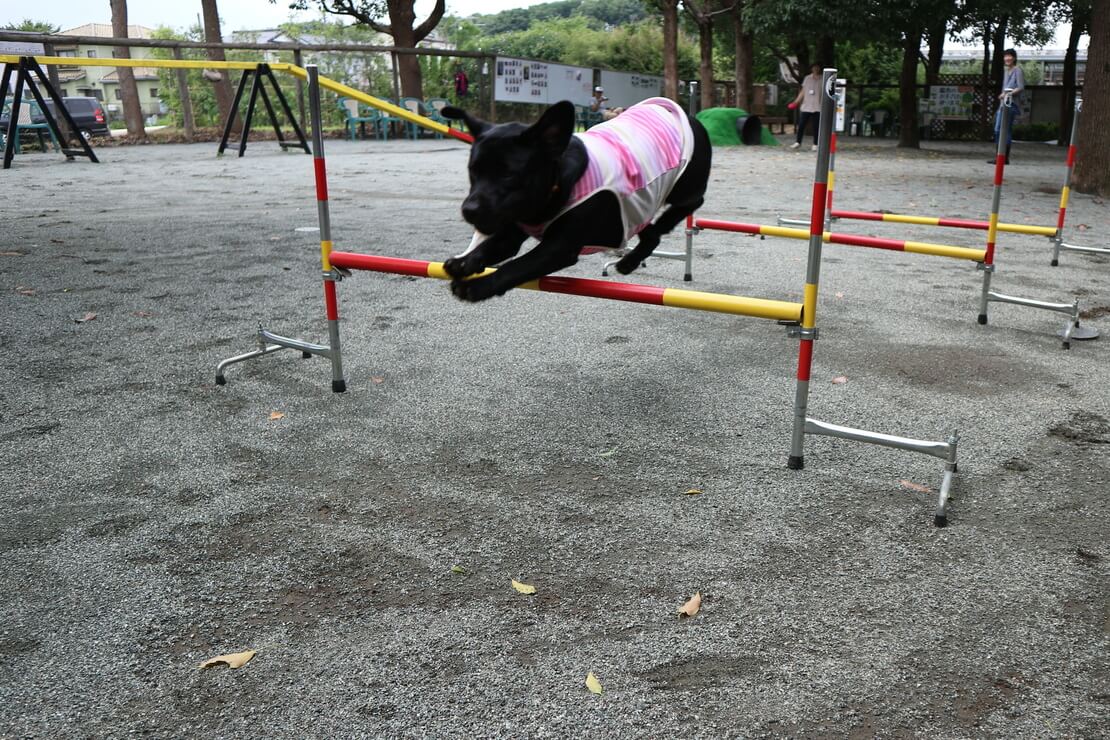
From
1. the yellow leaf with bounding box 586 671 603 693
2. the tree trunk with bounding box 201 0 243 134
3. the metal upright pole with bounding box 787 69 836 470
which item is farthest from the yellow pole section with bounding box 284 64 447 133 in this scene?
the tree trunk with bounding box 201 0 243 134

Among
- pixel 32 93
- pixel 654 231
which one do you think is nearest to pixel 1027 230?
pixel 654 231

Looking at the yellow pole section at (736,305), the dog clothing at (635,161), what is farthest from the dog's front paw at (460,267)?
the yellow pole section at (736,305)

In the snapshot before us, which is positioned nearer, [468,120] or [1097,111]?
[468,120]

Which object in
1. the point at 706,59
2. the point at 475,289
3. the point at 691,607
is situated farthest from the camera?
the point at 706,59

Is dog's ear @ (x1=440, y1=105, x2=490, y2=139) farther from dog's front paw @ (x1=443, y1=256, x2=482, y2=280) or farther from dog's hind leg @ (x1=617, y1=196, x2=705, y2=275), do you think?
dog's hind leg @ (x1=617, y1=196, x2=705, y2=275)

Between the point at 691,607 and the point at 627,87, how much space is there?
25.9 metres

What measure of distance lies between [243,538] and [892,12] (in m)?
16.2

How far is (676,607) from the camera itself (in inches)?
89.0

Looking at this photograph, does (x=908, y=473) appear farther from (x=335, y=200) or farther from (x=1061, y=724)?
(x=335, y=200)

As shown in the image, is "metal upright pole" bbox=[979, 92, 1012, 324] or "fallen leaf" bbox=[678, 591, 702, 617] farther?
"metal upright pole" bbox=[979, 92, 1012, 324]

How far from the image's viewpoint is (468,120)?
3.07m

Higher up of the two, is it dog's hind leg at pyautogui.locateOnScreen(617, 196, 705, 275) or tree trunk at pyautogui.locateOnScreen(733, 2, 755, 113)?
tree trunk at pyautogui.locateOnScreen(733, 2, 755, 113)

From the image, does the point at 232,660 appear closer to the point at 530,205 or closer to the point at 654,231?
the point at 530,205

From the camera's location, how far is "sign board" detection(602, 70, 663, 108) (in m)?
25.2
